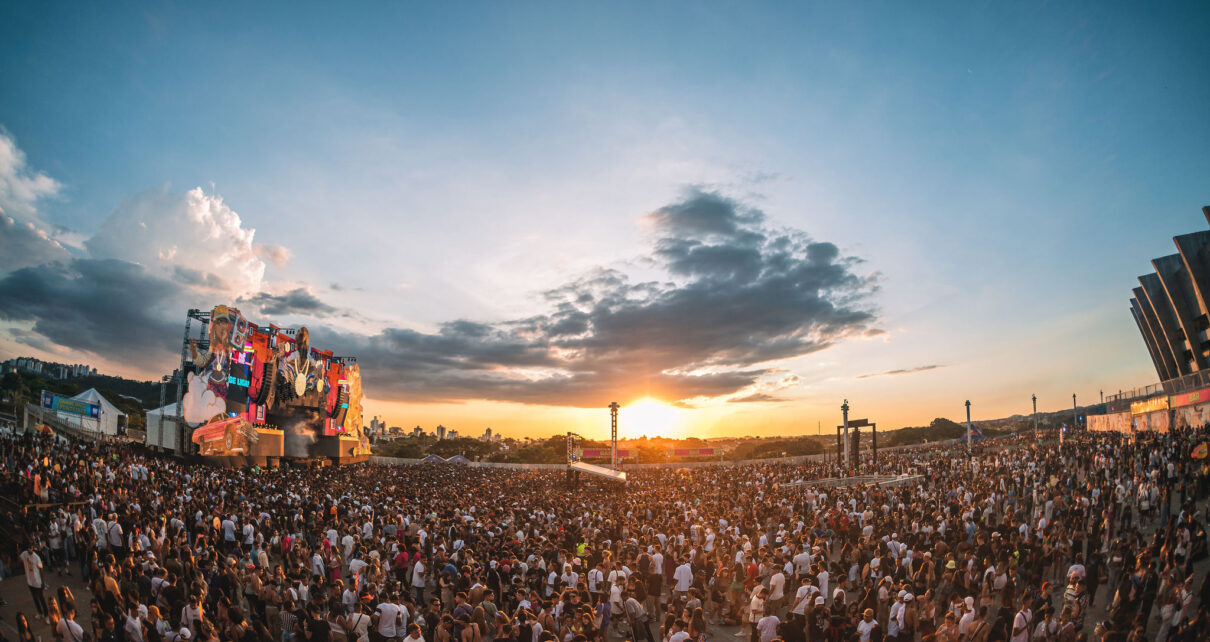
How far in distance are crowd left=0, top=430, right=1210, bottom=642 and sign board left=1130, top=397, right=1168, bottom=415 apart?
18.2 metres

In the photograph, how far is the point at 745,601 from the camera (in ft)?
44.7

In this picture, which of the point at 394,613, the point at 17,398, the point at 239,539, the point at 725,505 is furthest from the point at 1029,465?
the point at 17,398

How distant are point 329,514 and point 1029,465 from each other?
3110 cm

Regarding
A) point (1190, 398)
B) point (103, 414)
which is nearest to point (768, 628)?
point (1190, 398)

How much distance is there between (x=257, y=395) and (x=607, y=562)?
37.9 m

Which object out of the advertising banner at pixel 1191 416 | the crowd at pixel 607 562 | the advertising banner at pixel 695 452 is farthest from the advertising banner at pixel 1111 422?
the advertising banner at pixel 695 452

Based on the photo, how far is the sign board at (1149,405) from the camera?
132 feet

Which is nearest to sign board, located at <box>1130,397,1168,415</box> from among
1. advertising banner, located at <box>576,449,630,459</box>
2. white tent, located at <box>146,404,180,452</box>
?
advertising banner, located at <box>576,449,630,459</box>

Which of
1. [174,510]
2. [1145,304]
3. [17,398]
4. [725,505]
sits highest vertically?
[1145,304]

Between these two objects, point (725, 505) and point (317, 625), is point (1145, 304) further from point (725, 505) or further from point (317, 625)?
point (317, 625)

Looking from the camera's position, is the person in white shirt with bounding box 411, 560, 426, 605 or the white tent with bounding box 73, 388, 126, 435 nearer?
the person in white shirt with bounding box 411, 560, 426, 605

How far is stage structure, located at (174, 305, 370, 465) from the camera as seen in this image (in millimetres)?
38094

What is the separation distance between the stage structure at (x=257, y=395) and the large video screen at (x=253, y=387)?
53 mm

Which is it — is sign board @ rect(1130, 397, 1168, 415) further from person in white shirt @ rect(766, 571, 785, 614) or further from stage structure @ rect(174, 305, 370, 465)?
stage structure @ rect(174, 305, 370, 465)
